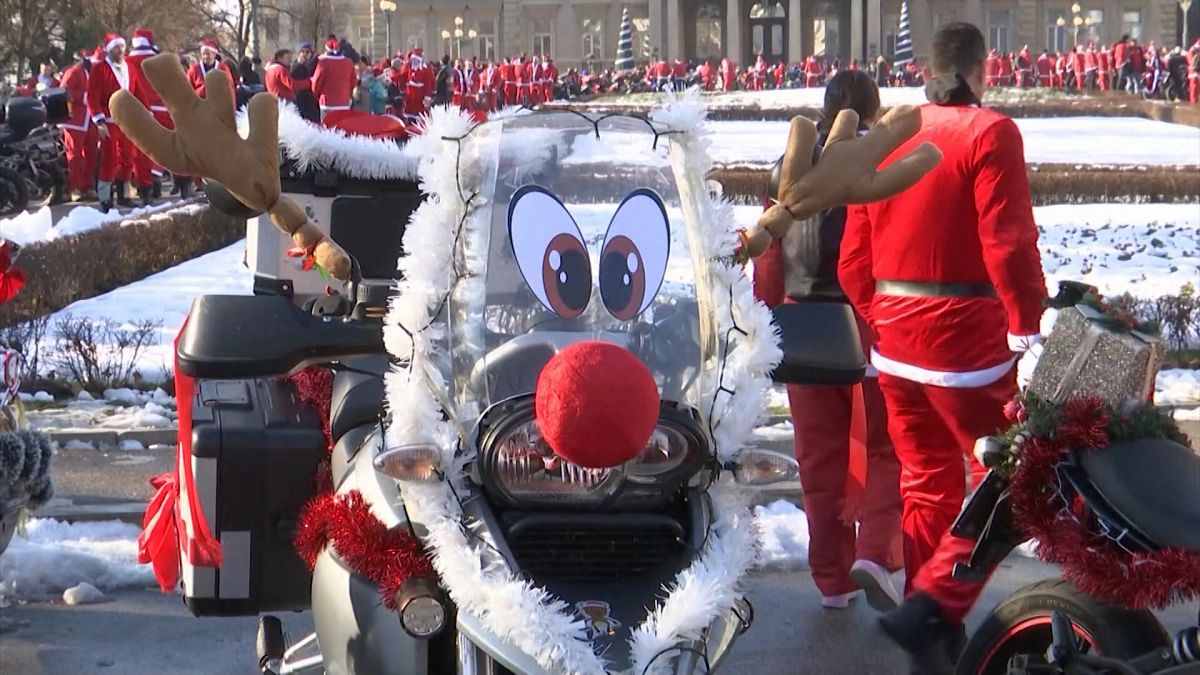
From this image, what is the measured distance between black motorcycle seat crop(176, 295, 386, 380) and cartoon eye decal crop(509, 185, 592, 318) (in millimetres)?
490

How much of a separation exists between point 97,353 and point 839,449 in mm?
5197

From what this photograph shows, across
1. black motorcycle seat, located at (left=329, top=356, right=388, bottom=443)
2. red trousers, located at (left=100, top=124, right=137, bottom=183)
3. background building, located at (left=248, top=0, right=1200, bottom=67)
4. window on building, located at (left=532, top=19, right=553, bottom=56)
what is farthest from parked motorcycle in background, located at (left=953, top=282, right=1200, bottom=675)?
→ window on building, located at (left=532, top=19, right=553, bottom=56)

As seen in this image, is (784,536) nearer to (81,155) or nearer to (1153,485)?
(1153,485)

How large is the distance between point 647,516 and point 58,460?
5530mm

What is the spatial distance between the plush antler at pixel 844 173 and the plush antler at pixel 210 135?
0.94m

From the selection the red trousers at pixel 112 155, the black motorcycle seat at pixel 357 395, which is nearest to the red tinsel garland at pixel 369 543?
the black motorcycle seat at pixel 357 395

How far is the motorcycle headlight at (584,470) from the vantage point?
269 centimetres

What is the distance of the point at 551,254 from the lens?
9.30 ft

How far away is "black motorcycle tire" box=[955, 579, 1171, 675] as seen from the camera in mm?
3414

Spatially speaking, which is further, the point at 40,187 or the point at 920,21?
the point at 920,21

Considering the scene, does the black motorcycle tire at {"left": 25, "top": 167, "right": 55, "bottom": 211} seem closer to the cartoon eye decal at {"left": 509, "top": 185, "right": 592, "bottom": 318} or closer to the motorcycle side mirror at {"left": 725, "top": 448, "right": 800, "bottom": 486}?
the cartoon eye decal at {"left": 509, "top": 185, "right": 592, "bottom": 318}

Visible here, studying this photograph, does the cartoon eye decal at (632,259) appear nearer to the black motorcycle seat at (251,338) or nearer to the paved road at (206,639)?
the black motorcycle seat at (251,338)

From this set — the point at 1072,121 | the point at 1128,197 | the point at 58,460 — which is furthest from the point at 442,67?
the point at 58,460

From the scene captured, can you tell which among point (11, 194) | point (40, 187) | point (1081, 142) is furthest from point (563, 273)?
point (1081, 142)
